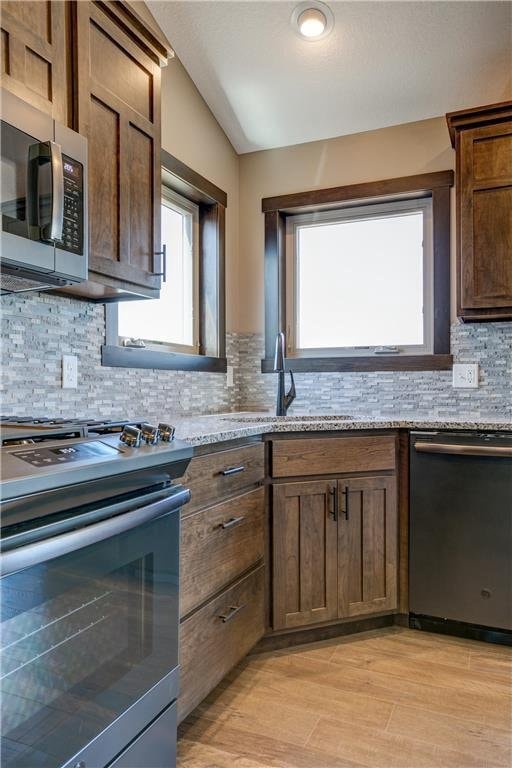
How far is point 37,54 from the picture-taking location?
1398 mm

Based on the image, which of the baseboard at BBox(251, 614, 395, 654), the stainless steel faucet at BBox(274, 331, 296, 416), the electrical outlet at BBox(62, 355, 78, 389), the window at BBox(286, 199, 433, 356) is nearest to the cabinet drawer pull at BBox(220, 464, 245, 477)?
the electrical outlet at BBox(62, 355, 78, 389)

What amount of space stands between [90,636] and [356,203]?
2.51 meters

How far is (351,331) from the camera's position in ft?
9.68

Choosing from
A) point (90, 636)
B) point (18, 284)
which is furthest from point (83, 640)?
point (18, 284)

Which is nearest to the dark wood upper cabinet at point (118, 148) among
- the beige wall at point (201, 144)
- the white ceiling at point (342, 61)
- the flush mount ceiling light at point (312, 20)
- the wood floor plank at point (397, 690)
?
the beige wall at point (201, 144)

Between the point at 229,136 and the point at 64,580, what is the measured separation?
2.63 m

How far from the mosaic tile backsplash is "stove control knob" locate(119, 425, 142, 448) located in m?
0.58

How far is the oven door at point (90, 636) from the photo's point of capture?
0.92 metres

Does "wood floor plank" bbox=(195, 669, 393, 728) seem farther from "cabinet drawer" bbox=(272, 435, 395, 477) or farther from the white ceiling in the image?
the white ceiling

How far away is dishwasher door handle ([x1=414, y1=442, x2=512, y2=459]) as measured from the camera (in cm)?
209

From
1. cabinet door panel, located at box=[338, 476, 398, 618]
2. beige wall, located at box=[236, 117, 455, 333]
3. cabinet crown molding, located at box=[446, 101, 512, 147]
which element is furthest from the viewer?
beige wall, located at box=[236, 117, 455, 333]

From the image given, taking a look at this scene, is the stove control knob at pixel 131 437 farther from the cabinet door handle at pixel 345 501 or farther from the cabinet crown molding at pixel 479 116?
the cabinet crown molding at pixel 479 116

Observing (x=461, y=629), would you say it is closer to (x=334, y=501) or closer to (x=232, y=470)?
(x=334, y=501)

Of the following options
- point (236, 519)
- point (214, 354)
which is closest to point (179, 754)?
point (236, 519)
